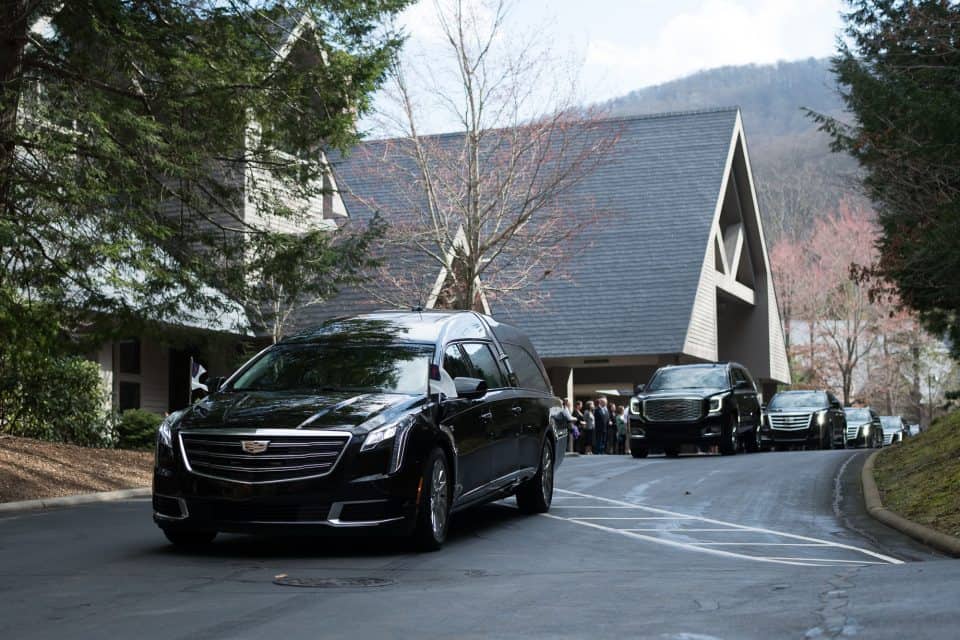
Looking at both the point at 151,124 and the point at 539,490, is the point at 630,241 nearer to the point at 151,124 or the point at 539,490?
the point at 151,124

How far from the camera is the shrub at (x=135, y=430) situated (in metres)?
23.2

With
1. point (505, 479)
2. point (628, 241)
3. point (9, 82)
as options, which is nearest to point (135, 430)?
point (9, 82)

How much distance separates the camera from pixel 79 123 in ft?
51.1

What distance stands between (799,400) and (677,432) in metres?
9.00

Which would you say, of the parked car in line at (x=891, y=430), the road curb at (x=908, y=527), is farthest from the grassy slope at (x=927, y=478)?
the parked car in line at (x=891, y=430)

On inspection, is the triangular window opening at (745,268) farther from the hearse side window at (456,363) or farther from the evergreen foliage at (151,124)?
the hearse side window at (456,363)

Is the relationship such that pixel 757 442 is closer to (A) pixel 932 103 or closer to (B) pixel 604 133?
(B) pixel 604 133

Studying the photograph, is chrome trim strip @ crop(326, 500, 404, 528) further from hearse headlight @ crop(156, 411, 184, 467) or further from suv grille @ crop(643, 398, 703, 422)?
suv grille @ crop(643, 398, 703, 422)

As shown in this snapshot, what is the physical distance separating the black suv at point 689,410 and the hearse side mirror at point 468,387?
675 inches

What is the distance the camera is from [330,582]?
846 centimetres

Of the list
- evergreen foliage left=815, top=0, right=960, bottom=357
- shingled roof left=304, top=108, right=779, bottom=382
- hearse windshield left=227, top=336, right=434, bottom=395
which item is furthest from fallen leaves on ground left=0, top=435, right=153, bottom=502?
shingled roof left=304, top=108, right=779, bottom=382

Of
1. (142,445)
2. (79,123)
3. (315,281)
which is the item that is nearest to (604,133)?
(142,445)

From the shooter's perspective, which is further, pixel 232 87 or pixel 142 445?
pixel 142 445

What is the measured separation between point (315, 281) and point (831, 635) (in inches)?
478
